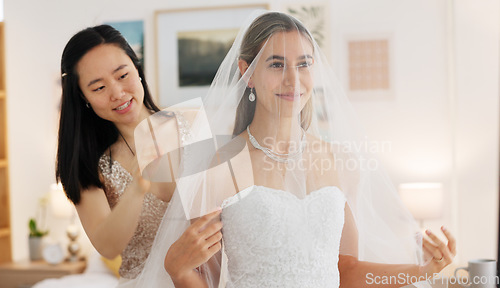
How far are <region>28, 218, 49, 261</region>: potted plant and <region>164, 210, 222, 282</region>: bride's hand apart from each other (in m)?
2.53

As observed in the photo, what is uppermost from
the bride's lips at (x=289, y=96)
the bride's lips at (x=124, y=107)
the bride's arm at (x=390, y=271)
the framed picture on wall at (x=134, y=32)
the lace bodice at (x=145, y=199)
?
the framed picture on wall at (x=134, y=32)

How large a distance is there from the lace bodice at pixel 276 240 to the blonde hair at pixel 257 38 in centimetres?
19

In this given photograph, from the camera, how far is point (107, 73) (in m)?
1.31

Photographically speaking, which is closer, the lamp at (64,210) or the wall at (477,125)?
the wall at (477,125)

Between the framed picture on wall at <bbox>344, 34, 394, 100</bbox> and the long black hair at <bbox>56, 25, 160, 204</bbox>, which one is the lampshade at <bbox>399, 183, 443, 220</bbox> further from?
the long black hair at <bbox>56, 25, 160, 204</bbox>

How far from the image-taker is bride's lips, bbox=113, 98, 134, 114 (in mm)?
1326

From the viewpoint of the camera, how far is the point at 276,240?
4.25ft

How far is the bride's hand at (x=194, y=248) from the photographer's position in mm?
1184

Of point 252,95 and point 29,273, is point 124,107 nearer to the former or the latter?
point 252,95

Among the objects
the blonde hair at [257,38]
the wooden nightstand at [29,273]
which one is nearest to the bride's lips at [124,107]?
the blonde hair at [257,38]

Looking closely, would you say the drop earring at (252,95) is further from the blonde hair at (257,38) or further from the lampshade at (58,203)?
the lampshade at (58,203)

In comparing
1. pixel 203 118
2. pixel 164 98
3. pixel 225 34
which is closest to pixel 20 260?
pixel 164 98

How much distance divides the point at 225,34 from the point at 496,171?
173cm

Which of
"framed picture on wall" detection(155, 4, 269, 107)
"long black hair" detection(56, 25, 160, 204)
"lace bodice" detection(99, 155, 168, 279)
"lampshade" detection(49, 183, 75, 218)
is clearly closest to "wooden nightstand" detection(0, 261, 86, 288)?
"lampshade" detection(49, 183, 75, 218)
